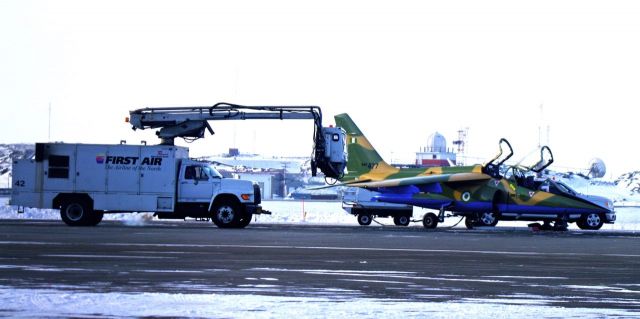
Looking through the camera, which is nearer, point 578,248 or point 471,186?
point 578,248

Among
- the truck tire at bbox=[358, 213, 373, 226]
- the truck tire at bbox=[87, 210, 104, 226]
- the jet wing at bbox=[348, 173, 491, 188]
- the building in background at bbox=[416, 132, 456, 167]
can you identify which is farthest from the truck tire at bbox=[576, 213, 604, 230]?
the building in background at bbox=[416, 132, 456, 167]

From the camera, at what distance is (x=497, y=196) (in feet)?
121

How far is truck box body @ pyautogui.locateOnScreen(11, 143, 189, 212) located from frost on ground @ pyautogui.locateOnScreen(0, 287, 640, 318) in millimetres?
20109

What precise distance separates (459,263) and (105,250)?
6444mm

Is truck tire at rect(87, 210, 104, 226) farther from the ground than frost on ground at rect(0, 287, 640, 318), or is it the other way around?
frost on ground at rect(0, 287, 640, 318)

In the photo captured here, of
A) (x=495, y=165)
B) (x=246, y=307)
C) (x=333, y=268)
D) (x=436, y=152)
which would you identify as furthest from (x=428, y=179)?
(x=436, y=152)

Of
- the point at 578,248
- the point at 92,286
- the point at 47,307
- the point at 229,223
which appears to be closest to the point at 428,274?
the point at 92,286

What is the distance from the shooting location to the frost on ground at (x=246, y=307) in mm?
10320

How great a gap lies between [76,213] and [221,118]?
219 inches

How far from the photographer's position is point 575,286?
13602 mm

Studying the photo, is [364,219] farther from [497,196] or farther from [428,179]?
[497,196]

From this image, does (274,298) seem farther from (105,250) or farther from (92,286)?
(105,250)

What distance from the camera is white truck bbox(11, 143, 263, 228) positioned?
32.0 meters

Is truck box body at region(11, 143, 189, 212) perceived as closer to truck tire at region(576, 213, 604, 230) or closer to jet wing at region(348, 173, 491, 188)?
jet wing at region(348, 173, 491, 188)
